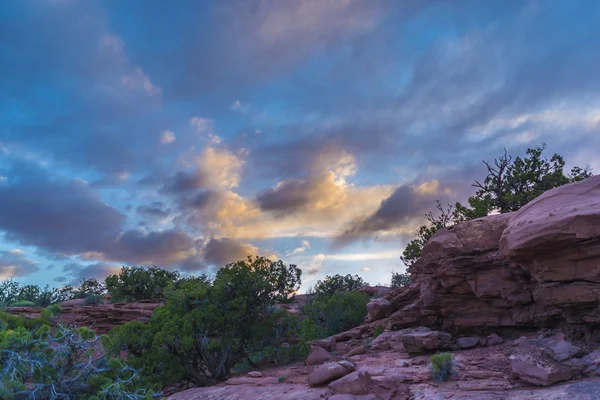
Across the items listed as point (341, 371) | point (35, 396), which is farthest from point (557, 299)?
point (35, 396)

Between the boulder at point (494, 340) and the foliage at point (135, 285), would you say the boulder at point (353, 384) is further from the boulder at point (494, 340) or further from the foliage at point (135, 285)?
the foliage at point (135, 285)

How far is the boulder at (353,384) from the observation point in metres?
10.3

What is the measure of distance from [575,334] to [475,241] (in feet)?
12.6

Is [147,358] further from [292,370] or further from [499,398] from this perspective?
[499,398]

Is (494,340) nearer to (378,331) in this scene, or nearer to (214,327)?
(378,331)

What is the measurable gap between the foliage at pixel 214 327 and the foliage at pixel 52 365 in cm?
591

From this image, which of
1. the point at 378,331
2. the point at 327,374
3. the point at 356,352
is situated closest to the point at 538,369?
the point at 327,374

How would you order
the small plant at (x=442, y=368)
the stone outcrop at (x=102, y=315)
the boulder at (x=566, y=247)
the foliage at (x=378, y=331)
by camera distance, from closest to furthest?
1. the boulder at (x=566, y=247)
2. the small plant at (x=442, y=368)
3. the foliage at (x=378, y=331)
4. the stone outcrop at (x=102, y=315)

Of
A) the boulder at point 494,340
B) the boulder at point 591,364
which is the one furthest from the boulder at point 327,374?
the boulder at point 591,364

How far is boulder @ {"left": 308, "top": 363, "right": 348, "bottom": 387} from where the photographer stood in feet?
37.2

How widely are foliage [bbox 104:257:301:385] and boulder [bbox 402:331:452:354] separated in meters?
5.79

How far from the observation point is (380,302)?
2003 cm

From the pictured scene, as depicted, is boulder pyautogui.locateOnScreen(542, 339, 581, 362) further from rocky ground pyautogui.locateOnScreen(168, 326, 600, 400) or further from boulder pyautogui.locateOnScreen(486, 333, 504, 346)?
boulder pyautogui.locateOnScreen(486, 333, 504, 346)

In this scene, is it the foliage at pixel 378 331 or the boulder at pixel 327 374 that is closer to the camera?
the boulder at pixel 327 374
